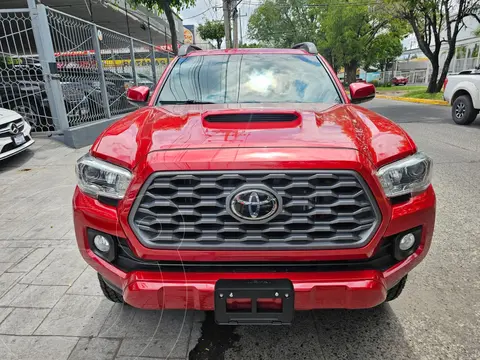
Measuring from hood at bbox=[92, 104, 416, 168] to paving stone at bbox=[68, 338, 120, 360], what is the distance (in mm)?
1111

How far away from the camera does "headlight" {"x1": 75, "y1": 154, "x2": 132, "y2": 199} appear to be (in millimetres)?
1649

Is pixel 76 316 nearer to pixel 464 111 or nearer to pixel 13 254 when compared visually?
pixel 13 254

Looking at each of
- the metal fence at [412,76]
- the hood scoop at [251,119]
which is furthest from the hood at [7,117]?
the metal fence at [412,76]

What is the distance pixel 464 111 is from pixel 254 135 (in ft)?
30.4

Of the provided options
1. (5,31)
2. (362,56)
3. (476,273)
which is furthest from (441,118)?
(362,56)

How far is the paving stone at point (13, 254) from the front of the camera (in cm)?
305

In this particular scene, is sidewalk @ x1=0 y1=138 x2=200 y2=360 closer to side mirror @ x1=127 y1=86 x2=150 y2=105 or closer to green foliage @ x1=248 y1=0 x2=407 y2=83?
side mirror @ x1=127 y1=86 x2=150 y2=105

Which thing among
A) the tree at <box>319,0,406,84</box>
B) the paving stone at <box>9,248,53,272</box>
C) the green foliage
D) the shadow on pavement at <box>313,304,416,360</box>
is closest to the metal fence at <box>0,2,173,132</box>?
the paving stone at <box>9,248,53,272</box>

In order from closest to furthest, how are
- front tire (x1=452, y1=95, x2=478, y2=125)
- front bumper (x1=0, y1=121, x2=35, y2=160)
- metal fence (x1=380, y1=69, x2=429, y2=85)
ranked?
front bumper (x1=0, y1=121, x2=35, y2=160), front tire (x1=452, y1=95, x2=478, y2=125), metal fence (x1=380, y1=69, x2=429, y2=85)

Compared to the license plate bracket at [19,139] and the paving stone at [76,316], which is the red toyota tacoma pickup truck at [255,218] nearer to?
the paving stone at [76,316]

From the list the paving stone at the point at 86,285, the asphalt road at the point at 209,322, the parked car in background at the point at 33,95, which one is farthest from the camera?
the parked car in background at the point at 33,95

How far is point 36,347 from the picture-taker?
Answer: 203 cm

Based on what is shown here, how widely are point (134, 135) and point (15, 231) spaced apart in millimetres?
2581

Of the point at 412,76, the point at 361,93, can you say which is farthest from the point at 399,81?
the point at 361,93
